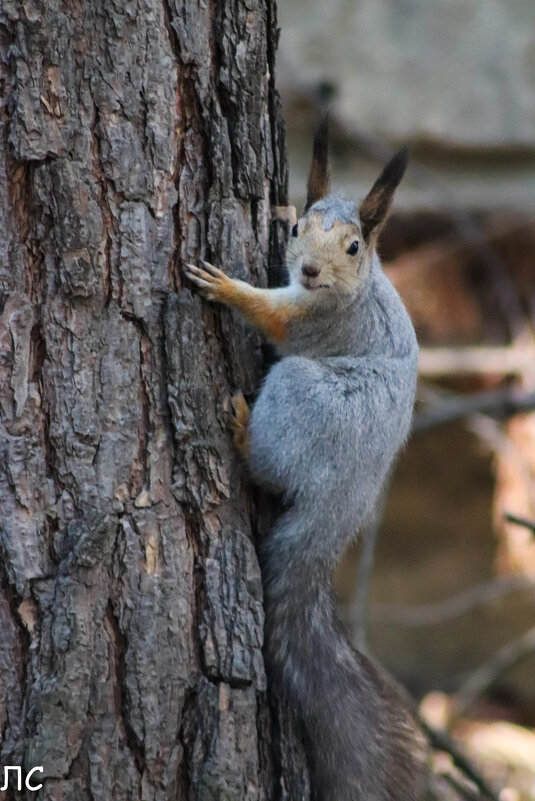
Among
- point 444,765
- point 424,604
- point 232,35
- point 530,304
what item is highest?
point 530,304

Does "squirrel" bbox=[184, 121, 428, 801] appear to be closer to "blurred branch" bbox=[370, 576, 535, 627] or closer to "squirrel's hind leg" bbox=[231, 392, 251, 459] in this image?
"squirrel's hind leg" bbox=[231, 392, 251, 459]

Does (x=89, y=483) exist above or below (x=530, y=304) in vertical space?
below

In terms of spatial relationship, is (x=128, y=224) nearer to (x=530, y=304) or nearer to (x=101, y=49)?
(x=101, y=49)

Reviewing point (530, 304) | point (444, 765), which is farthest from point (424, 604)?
point (530, 304)

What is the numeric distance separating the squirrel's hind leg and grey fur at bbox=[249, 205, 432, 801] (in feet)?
0.05

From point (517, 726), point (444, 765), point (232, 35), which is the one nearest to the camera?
point (232, 35)

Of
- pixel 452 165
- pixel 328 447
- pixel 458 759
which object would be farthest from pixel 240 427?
pixel 452 165

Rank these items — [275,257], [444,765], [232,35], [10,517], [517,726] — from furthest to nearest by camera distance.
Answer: [517,726], [444,765], [275,257], [232,35], [10,517]

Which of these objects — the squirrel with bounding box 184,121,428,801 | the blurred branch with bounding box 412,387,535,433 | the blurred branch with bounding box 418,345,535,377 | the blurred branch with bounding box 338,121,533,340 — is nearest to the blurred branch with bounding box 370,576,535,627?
the blurred branch with bounding box 412,387,535,433

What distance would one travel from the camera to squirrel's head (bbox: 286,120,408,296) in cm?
215

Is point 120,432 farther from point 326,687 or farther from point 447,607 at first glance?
point 447,607

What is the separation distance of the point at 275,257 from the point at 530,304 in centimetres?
226

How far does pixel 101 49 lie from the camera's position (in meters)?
1.73

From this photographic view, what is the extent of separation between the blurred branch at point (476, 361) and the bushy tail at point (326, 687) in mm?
2097
